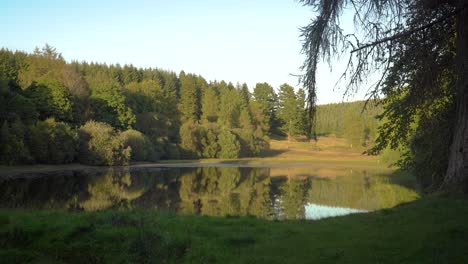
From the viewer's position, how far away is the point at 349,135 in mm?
101875

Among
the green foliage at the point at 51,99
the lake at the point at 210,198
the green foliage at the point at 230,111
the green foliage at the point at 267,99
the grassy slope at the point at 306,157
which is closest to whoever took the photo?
the lake at the point at 210,198

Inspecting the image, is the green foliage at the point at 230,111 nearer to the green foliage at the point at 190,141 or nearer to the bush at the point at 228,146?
the bush at the point at 228,146

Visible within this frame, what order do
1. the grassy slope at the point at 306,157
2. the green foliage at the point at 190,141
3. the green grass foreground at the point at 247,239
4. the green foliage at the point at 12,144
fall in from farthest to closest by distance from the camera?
the green foliage at the point at 190,141 → the grassy slope at the point at 306,157 → the green foliage at the point at 12,144 → the green grass foreground at the point at 247,239

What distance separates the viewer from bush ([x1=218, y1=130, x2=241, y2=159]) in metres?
88.7

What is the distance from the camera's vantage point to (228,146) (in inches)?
3497

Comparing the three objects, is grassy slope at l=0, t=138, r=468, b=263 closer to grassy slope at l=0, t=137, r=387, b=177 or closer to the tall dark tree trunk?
the tall dark tree trunk

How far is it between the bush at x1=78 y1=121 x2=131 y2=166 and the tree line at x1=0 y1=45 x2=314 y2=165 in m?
0.13

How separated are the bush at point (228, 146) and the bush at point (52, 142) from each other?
37.6 meters

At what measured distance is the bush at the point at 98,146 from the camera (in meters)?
58.7

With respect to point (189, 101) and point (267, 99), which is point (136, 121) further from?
point (267, 99)

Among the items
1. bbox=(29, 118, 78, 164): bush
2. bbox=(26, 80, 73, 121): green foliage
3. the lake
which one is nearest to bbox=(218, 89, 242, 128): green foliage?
bbox=(26, 80, 73, 121): green foliage

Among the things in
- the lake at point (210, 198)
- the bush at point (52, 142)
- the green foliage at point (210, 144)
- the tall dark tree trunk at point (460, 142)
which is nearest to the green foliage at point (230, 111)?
the green foliage at point (210, 144)

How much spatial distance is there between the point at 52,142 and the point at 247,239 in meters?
47.9

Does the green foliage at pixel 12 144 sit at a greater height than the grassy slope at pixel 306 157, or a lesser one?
greater
